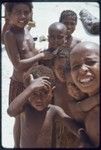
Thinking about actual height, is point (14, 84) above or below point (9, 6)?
below

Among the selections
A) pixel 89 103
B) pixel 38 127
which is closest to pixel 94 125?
pixel 89 103

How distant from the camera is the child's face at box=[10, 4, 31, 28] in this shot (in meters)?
2.32

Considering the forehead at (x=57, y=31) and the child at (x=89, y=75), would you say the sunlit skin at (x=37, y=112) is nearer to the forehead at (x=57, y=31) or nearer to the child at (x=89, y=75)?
the child at (x=89, y=75)

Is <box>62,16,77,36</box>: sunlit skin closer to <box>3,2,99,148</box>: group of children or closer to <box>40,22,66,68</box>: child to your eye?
<box>3,2,99,148</box>: group of children

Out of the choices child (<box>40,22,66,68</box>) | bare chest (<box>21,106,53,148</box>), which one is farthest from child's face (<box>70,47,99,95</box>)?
child (<box>40,22,66,68</box>)

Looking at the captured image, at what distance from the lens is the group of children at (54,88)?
4.99ft

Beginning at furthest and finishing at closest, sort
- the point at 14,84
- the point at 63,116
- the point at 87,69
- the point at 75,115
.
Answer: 1. the point at 14,84
2. the point at 63,116
3. the point at 75,115
4. the point at 87,69

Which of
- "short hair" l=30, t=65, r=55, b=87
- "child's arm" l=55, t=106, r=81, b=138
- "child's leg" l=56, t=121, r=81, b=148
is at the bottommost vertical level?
"child's leg" l=56, t=121, r=81, b=148

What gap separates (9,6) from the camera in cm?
236

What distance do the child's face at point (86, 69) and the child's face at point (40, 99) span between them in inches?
14.2

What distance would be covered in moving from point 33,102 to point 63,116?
0.51 feet

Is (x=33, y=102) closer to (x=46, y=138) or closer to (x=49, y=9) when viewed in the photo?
(x=46, y=138)

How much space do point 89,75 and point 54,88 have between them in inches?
19.9

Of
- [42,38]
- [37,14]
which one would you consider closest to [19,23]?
[42,38]
